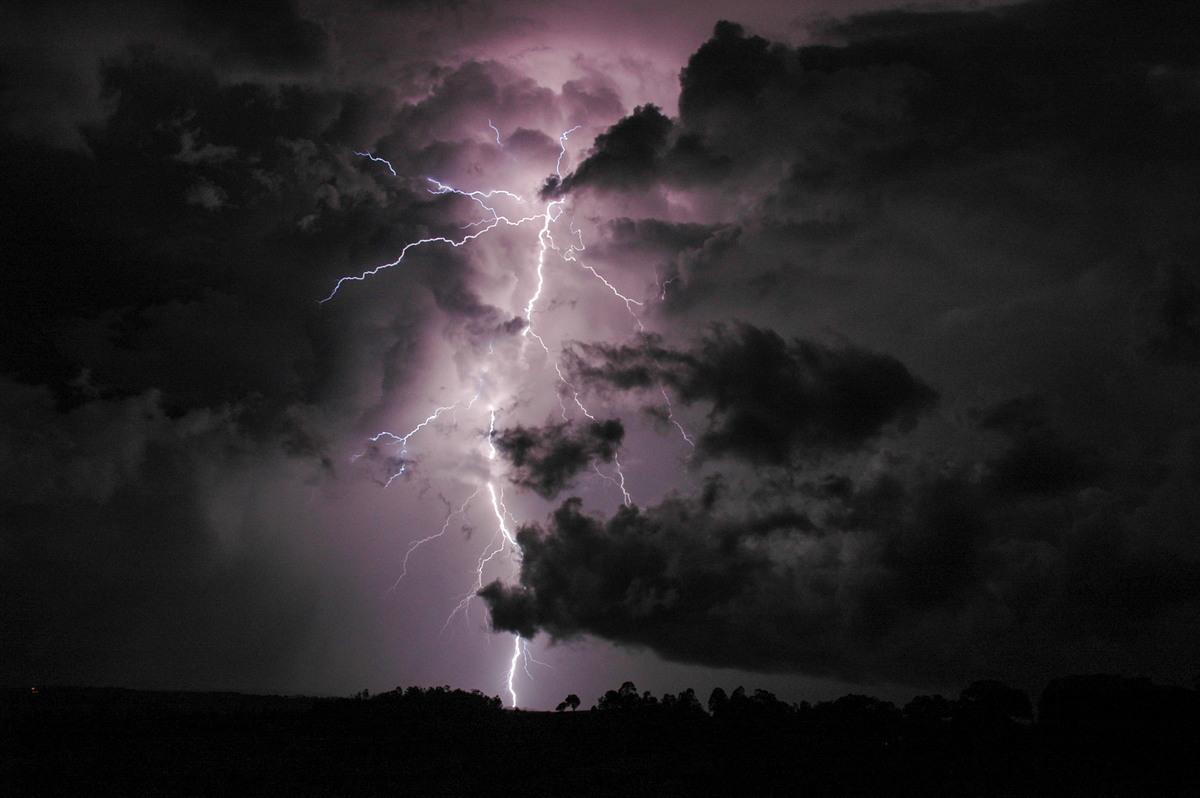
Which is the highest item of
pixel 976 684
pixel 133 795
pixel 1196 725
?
pixel 976 684

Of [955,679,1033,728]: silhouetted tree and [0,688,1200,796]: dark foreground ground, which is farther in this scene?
[955,679,1033,728]: silhouetted tree

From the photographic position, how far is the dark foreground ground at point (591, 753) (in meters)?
50.3

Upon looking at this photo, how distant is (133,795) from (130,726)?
28382mm

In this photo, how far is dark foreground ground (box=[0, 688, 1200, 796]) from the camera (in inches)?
1981

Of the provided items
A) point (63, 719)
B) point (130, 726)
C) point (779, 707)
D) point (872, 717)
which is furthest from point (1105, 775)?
point (63, 719)

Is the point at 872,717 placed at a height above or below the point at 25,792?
above

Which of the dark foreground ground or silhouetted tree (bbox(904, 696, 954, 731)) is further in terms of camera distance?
silhouetted tree (bbox(904, 696, 954, 731))

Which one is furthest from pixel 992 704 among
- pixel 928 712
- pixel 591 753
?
pixel 591 753

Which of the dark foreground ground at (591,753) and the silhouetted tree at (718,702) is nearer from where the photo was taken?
the dark foreground ground at (591,753)

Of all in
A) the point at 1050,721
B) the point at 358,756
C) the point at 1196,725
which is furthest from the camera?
the point at 1050,721

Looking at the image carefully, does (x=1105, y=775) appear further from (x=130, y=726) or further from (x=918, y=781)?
(x=130, y=726)

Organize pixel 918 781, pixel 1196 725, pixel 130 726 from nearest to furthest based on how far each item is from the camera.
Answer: pixel 918 781, pixel 1196 725, pixel 130 726

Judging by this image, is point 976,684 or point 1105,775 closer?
point 1105,775

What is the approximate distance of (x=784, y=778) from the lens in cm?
5153
